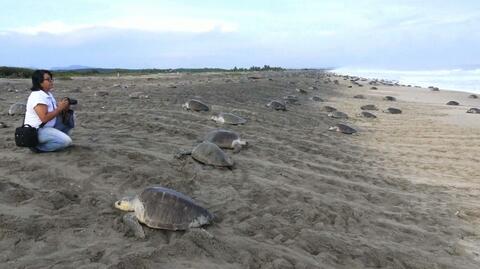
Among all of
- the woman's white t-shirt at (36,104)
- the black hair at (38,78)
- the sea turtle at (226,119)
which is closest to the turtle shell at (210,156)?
the woman's white t-shirt at (36,104)

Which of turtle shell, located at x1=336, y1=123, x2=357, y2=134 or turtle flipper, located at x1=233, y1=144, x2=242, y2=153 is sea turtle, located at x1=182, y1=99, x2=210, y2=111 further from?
turtle flipper, located at x1=233, y1=144, x2=242, y2=153

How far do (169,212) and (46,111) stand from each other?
284 centimetres

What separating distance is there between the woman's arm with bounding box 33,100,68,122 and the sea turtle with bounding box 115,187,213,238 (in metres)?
2.29

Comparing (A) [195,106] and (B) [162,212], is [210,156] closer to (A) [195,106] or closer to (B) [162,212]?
(B) [162,212]

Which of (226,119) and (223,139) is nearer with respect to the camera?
(223,139)

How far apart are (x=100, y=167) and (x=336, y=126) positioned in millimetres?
8097

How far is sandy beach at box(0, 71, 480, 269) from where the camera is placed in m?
4.12

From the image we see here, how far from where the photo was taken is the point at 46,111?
20.8ft

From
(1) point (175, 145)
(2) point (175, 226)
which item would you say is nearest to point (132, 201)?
(2) point (175, 226)

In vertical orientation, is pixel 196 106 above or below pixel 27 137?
below

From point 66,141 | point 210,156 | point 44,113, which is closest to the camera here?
point 44,113

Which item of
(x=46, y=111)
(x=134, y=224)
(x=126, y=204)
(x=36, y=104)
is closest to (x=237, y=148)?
(x=46, y=111)

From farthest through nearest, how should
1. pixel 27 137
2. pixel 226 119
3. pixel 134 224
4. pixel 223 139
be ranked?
1. pixel 226 119
2. pixel 223 139
3. pixel 27 137
4. pixel 134 224

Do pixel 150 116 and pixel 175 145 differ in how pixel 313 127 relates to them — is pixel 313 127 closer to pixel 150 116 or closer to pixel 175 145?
pixel 150 116
